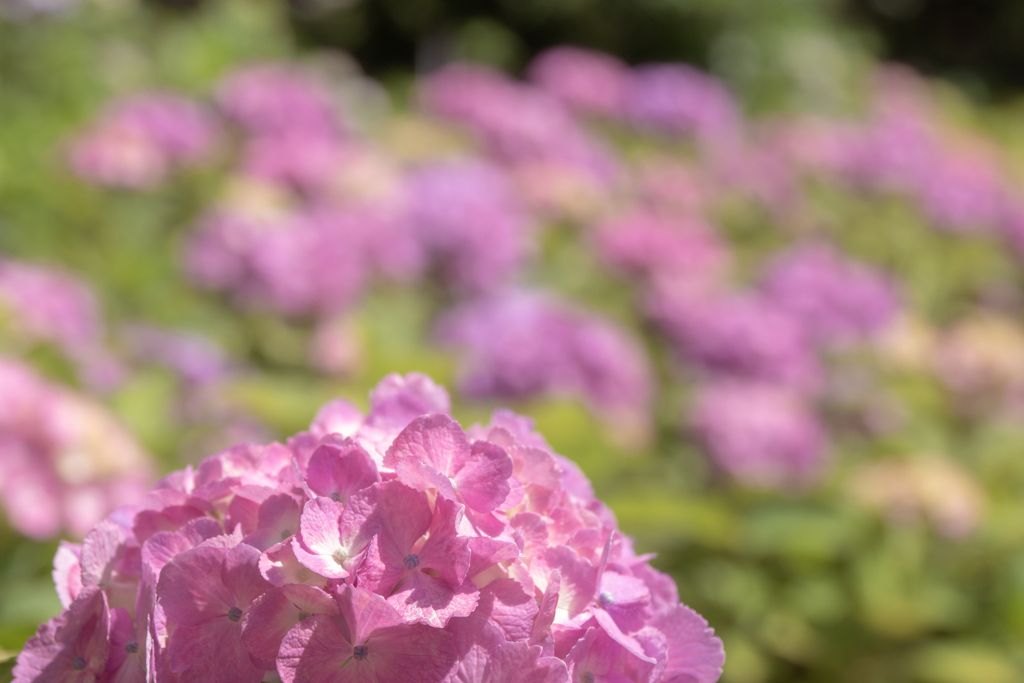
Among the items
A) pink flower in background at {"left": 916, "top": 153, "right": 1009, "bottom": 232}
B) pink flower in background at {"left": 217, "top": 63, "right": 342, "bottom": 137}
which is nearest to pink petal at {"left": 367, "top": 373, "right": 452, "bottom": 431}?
pink flower in background at {"left": 217, "top": 63, "right": 342, "bottom": 137}

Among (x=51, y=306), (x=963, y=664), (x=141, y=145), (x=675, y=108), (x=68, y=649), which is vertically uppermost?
(x=68, y=649)

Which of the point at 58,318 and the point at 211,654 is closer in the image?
the point at 211,654

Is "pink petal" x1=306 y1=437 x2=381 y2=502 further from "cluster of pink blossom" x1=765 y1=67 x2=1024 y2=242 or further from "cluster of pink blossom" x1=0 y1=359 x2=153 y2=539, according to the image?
"cluster of pink blossom" x1=765 y1=67 x2=1024 y2=242

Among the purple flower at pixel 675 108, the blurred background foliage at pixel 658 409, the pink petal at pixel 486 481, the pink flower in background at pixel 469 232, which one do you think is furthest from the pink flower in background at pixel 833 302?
the pink petal at pixel 486 481

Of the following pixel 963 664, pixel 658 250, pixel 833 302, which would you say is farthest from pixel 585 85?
pixel 963 664

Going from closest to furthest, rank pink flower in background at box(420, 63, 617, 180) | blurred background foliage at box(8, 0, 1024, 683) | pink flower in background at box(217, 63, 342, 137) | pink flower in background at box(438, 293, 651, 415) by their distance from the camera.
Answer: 1. blurred background foliage at box(8, 0, 1024, 683)
2. pink flower in background at box(438, 293, 651, 415)
3. pink flower in background at box(217, 63, 342, 137)
4. pink flower in background at box(420, 63, 617, 180)

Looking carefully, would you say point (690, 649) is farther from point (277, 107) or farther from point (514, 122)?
point (514, 122)
